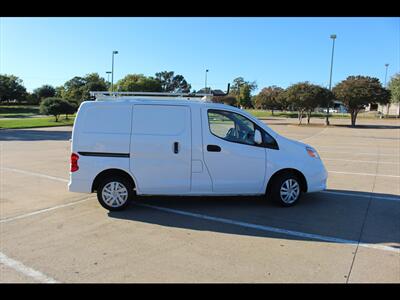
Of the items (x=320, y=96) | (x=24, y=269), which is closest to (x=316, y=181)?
(x=24, y=269)

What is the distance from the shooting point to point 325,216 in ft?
19.7

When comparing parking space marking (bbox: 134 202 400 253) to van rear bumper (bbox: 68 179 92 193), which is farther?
van rear bumper (bbox: 68 179 92 193)

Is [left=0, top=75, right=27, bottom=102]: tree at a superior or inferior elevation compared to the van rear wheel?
superior

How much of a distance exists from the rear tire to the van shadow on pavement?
0.46 feet

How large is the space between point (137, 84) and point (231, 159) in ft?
205

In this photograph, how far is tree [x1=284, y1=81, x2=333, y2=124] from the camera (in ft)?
117

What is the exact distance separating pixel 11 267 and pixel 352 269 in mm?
3768

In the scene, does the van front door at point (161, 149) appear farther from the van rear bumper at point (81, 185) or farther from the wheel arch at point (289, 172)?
the wheel arch at point (289, 172)

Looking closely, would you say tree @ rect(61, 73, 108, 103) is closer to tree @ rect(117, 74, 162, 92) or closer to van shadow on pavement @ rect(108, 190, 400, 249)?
tree @ rect(117, 74, 162, 92)

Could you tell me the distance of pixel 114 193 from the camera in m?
6.14

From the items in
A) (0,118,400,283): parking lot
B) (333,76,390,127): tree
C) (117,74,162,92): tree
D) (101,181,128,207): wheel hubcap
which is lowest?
(0,118,400,283): parking lot

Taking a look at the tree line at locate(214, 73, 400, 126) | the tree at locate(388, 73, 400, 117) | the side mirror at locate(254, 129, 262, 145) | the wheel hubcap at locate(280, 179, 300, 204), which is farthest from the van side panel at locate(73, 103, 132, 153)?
the tree at locate(388, 73, 400, 117)
